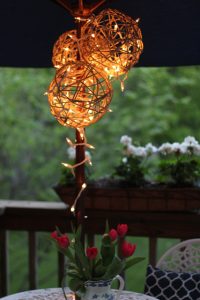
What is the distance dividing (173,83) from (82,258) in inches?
145

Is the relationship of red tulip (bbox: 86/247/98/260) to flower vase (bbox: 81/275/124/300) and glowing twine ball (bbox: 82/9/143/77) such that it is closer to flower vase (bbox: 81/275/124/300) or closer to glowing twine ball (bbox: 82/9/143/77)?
flower vase (bbox: 81/275/124/300)

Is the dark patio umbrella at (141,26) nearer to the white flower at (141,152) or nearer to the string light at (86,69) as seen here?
the white flower at (141,152)

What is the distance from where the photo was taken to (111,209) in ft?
8.79

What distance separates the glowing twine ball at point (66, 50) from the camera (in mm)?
1976

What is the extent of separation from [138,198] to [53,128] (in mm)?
2824

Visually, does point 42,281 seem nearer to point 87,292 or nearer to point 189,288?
point 189,288

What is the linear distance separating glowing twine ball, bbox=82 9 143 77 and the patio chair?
0.88 meters

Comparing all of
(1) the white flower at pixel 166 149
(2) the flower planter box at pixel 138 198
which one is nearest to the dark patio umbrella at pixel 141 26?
(1) the white flower at pixel 166 149

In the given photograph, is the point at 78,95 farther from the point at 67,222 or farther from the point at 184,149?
the point at 67,222

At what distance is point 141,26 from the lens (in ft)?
8.50

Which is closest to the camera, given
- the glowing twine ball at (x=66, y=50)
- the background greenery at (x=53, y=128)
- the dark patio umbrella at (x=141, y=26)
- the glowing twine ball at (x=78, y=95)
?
the glowing twine ball at (x=78, y=95)

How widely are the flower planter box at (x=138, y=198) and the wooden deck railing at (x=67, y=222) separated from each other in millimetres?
32

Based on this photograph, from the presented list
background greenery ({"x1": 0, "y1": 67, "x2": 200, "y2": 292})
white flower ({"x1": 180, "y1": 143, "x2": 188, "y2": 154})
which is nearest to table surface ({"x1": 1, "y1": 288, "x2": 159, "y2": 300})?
white flower ({"x1": 180, "y1": 143, "x2": 188, "y2": 154})

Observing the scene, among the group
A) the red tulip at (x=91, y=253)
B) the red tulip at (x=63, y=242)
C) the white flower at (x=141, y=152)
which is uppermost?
the white flower at (x=141, y=152)
